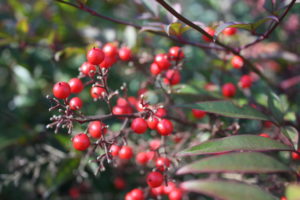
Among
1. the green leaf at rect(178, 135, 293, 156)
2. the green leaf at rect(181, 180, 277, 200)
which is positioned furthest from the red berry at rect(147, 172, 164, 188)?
the green leaf at rect(181, 180, 277, 200)

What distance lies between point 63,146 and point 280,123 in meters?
2.07

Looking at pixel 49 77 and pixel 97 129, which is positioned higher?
pixel 49 77

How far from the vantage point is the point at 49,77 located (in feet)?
11.1

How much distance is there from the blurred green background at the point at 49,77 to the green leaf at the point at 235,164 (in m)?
1.65

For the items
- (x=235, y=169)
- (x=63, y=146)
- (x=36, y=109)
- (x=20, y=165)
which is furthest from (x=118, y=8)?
(x=235, y=169)

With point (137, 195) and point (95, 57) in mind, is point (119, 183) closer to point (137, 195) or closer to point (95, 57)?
point (137, 195)

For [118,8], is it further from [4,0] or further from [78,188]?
[78,188]

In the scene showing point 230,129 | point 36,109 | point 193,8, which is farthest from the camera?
point 193,8

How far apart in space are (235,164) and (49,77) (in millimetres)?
2619

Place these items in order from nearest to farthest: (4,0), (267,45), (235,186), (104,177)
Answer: (235,186) → (104,177) → (267,45) → (4,0)

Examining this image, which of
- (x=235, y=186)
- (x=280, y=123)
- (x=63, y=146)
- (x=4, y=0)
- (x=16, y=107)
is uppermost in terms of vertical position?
(x=4, y=0)

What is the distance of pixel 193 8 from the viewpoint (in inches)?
190

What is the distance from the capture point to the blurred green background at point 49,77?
10.2ft

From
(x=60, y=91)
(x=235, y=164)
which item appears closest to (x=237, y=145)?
(x=235, y=164)
